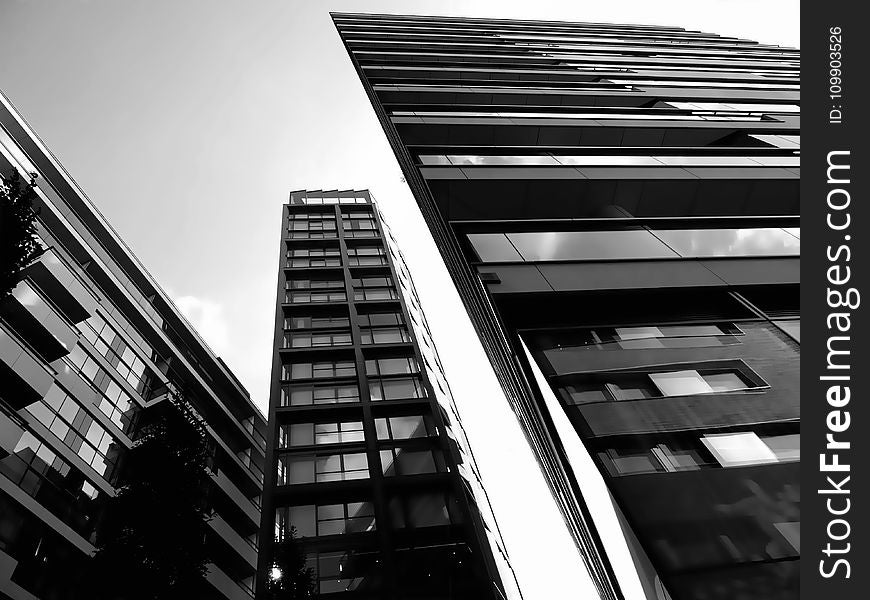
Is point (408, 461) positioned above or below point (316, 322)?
below

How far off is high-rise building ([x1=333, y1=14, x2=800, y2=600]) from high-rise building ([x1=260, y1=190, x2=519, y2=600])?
12193 millimetres

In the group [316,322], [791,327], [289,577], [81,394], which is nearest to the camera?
[791,327]

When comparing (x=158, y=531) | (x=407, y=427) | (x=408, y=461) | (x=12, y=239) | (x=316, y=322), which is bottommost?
(x=158, y=531)

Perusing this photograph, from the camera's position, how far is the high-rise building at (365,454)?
19.1 metres

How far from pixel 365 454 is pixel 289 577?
338 inches

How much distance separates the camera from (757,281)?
6.78m

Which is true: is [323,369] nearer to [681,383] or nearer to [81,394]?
[81,394]

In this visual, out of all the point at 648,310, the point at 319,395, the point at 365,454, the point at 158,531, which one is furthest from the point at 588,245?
the point at 319,395

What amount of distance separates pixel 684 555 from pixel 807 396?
166 centimetres

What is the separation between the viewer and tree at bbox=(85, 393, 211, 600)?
43.1 ft

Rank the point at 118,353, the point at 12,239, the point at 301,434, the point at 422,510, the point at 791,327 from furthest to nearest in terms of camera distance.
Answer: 1. the point at 118,353
2. the point at 301,434
3. the point at 422,510
4. the point at 12,239
5. the point at 791,327

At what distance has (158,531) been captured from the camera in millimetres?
14180

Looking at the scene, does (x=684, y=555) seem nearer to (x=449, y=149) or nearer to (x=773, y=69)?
(x=449, y=149)

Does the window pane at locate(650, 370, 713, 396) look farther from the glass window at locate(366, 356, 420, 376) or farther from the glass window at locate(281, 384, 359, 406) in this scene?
the glass window at locate(366, 356, 420, 376)
